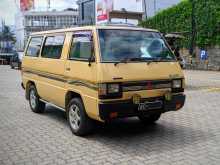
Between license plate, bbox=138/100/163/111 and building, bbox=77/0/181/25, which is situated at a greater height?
building, bbox=77/0/181/25

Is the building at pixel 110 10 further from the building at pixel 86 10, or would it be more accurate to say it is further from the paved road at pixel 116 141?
the paved road at pixel 116 141

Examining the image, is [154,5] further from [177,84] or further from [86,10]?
[177,84]

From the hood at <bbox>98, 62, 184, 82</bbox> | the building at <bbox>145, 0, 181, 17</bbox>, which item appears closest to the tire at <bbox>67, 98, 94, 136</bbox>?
the hood at <bbox>98, 62, 184, 82</bbox>

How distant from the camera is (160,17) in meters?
30.5

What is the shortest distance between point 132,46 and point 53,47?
213cm

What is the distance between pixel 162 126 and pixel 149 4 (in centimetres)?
4146

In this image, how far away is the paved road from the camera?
5.96 m

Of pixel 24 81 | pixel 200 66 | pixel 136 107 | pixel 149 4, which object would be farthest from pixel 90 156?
pixel 149 4

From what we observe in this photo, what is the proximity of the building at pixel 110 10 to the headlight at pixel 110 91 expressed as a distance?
3323 cm

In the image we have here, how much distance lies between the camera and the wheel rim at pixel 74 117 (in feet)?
24.0

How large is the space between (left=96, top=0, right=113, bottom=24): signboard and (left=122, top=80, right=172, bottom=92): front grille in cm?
3895

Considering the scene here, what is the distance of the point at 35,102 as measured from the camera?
9.84 meters

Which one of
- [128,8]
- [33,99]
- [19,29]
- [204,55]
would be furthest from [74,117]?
[19,29]

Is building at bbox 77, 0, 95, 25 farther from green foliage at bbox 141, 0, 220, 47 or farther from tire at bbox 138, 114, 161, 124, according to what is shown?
tire at bbox 138, 114, 161, 124
